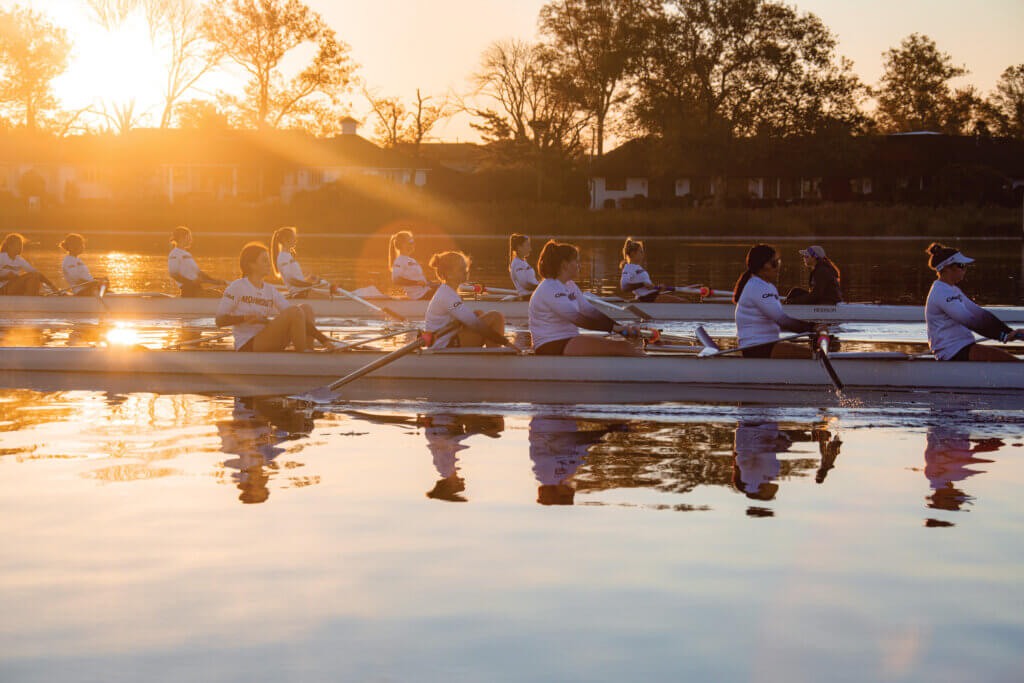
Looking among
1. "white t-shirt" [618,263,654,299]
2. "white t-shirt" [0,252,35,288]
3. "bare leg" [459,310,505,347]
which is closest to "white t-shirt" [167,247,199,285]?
"white t-shirt" [0,252,35,288]

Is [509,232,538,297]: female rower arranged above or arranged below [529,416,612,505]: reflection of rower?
above

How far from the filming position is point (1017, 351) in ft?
50.2

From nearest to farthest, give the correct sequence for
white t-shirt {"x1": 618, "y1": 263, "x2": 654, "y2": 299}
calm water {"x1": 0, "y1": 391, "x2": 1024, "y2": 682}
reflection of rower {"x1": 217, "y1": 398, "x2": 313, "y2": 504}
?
calm water {"x1": 0, "y1": 391, "x2": 1024, "y2": 682}, reflection of rower {"x1": 217, "y1": 398, "x2": 313, "y2": 504}, white t-shirt {"x1": 618, "y1": 263, "x2": 654, "y2": 299}

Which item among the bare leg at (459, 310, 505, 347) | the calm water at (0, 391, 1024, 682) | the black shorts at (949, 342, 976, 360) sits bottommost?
the calm water at (0, 391, 1024, 682)

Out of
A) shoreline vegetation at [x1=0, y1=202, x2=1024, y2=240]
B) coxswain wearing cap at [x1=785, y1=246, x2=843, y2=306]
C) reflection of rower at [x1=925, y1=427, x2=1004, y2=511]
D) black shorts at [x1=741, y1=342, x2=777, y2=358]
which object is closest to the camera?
reflection of rower at [x1=925, y1=427, x2=1004, y2=511]

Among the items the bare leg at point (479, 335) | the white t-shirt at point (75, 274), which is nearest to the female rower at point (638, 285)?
the bare leg at point (479, 335)

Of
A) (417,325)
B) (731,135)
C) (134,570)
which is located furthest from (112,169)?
(134,570)

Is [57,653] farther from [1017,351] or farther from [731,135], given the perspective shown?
[731,135]

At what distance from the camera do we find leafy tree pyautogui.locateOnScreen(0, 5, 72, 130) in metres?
76.0

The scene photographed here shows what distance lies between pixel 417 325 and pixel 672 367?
7.71 metres

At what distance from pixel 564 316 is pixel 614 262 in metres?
29.6

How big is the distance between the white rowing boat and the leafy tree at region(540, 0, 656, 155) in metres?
50.9

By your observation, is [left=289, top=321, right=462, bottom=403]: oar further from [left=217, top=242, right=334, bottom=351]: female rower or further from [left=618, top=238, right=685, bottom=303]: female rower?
[left=618, top=238, right=685, bottom=303]: female rower

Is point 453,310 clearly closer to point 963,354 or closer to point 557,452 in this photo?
point 557,452
